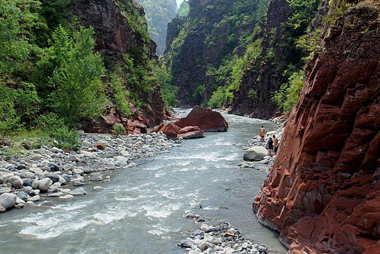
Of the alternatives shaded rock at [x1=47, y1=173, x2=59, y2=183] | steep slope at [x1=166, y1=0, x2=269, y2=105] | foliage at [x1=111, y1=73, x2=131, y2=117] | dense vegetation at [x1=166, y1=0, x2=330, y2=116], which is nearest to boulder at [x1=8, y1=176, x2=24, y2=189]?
shaded rock at [x1=47, y1=173, x2=59, y2=183]

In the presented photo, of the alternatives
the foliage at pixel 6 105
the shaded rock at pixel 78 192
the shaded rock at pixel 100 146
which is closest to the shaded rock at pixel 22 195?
the shaded rock at pixel 78 192

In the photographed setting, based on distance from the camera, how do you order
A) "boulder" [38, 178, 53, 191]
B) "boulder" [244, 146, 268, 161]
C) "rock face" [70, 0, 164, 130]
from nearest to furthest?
1. "boulder" [38, 178, 53, 191]
2. "boulder" [244, 146, 268, 161]
3. "rock face" [70, 0, 164, 130]

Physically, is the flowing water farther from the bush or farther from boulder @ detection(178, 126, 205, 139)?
boulder @ detection(178, 126, 205, 139)

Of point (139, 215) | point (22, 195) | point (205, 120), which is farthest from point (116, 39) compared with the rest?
point (139, 215)

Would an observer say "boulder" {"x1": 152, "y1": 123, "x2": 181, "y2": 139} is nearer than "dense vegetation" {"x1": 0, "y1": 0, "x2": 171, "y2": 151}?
No

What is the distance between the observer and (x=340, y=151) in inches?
230

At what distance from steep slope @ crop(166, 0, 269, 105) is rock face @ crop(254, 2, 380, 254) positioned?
3365 inches

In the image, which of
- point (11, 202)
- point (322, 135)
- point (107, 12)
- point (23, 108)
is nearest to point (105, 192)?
point (11, 202)

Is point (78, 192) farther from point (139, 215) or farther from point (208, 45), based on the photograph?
point (208, 45)

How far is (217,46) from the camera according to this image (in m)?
102

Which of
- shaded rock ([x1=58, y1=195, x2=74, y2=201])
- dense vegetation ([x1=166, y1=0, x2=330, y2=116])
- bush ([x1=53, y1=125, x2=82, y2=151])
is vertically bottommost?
shaded rock ([x1=58, y1=195, x2=74, y2=201])

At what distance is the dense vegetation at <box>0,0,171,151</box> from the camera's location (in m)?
13.7

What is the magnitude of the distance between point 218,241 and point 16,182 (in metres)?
7.46

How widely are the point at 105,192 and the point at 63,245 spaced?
394 cm
